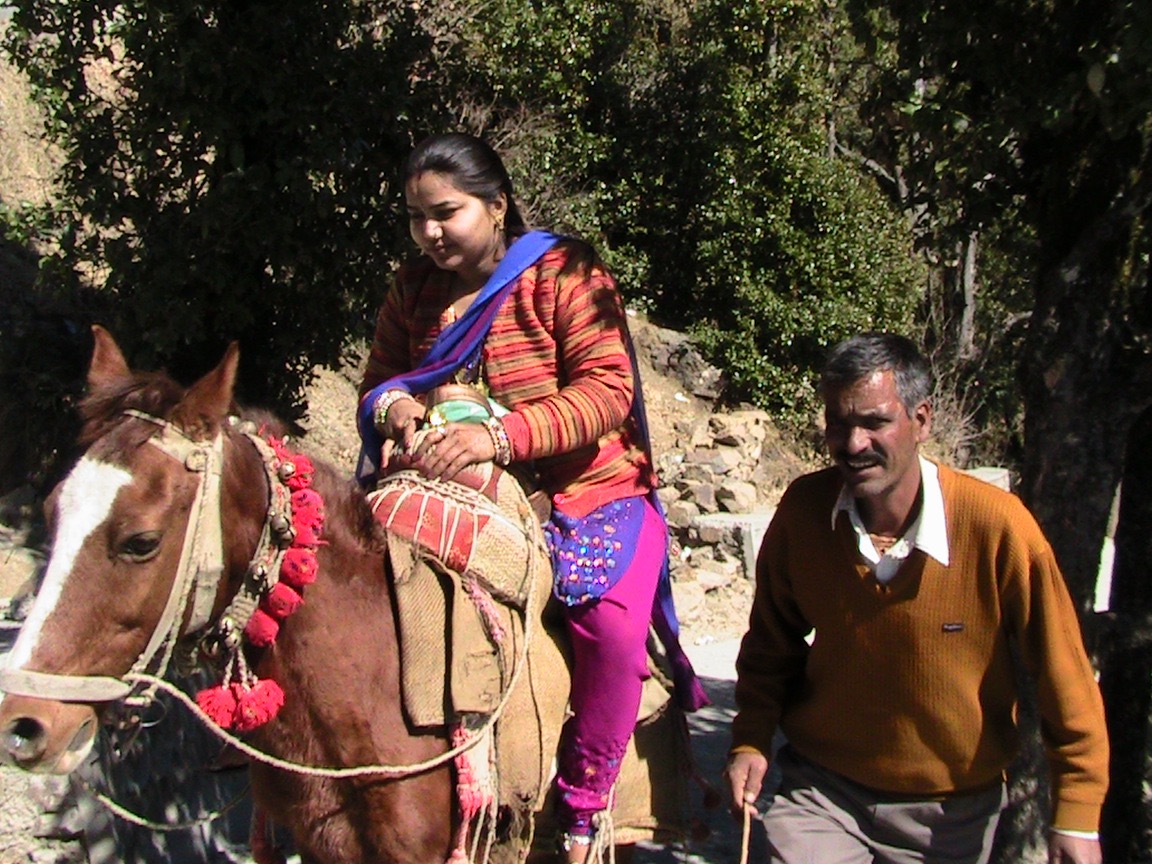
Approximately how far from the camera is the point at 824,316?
14453 millimetres

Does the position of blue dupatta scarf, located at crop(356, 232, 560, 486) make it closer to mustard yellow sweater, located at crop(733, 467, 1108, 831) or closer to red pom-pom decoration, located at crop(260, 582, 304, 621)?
red pom-pom decoration, located at crop(260, 582, 304, 621)

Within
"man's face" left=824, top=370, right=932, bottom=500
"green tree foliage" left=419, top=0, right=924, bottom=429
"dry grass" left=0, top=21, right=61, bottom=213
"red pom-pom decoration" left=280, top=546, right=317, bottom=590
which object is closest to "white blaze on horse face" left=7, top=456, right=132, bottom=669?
"red pom-pom decoration" left=280, top=546, right=317, bottom=590

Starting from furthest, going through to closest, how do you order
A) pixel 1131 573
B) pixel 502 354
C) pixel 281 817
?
pixel 1131 573 < pixel 502 354 < pixel 281 817

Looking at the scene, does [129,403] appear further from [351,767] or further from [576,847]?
[576,847]

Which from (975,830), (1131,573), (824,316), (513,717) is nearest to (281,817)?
(513,717)

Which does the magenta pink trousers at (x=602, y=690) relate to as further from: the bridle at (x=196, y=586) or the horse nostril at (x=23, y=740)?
the horse nostril at (x=23, y=740)

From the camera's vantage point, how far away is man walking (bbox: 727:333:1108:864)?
2629 mm

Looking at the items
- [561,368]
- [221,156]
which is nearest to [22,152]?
[221,156]

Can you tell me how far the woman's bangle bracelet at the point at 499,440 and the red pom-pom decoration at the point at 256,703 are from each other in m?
0.76

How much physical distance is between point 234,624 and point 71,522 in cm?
40

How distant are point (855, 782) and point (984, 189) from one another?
234 cm

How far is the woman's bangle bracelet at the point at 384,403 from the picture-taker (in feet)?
10.2

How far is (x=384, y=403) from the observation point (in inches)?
123

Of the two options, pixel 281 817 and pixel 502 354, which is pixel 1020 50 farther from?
pixel 281 817
